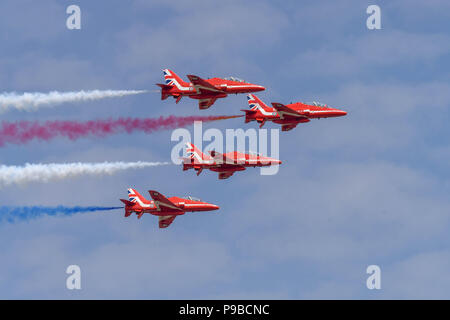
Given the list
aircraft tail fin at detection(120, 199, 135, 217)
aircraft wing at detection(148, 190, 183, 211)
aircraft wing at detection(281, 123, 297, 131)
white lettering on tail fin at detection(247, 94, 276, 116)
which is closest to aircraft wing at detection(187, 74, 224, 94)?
white lettering on tail fin at detection(247, 94, 276, 116)

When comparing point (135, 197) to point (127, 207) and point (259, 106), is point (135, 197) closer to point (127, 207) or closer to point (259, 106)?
point (127, 207)

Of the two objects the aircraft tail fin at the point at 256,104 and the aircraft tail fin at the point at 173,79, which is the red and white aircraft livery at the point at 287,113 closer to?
the aircraft tail fin at the point at 256,104

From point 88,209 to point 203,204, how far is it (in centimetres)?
1399

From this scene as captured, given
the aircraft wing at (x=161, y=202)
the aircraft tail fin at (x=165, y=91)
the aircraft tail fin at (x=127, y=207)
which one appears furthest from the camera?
the aircraft tail fin at (x=165, y=91)

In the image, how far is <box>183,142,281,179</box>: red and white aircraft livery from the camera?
435 feet

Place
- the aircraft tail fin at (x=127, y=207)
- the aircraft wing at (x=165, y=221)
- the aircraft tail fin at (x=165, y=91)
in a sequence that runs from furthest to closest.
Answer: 1. the aircraft wing at (x=165, y=221)
2. the aircraft tail fin at (x=165, y=91)
3. the aircraft tail fin at (x=127, y=207)

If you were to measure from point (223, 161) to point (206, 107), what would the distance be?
6.99 metres

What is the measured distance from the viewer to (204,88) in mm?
134125

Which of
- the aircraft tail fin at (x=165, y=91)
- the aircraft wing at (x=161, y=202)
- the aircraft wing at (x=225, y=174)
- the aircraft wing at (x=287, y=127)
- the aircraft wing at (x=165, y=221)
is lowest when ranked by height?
the aircraft wing at (x=165, y=221)

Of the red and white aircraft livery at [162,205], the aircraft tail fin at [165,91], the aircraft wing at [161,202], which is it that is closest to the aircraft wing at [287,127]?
the red and white aircraft livery at [162,205]

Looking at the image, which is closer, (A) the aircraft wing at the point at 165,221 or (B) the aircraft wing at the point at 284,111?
(B) the aircraft wing at the point at 284,111

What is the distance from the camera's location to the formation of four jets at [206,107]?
434 feet
